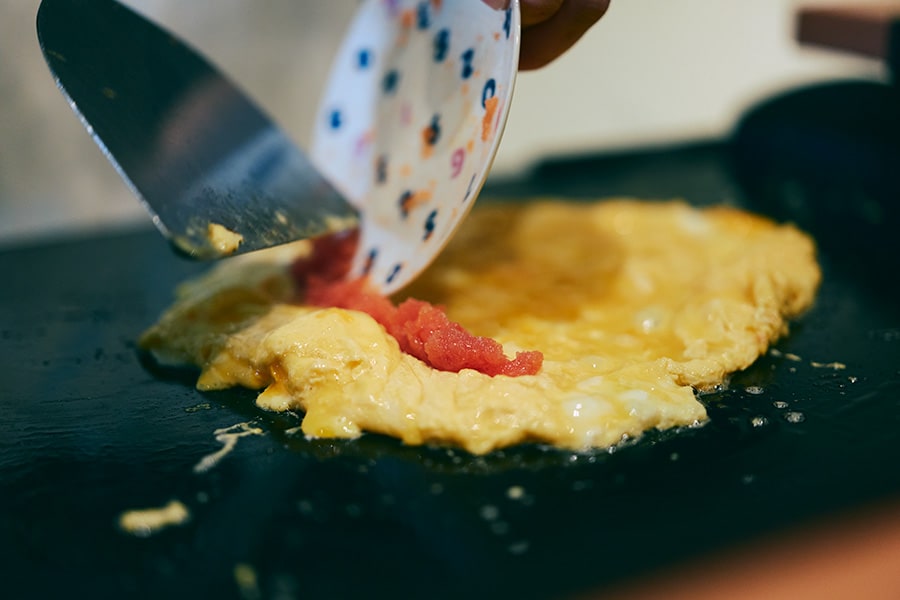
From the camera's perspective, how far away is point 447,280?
1508mm

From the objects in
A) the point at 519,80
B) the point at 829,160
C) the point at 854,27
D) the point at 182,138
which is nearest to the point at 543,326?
the point at 182,138

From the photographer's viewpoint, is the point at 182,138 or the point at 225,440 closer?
the point at 225,440

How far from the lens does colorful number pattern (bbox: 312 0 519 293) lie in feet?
4.04

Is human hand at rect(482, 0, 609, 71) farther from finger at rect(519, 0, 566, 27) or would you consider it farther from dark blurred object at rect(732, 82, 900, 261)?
dark blurred object at rect(732, 82, 900, 261)

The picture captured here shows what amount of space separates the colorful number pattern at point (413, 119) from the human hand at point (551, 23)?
5 cm

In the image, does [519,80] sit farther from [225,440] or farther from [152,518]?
[152,518]

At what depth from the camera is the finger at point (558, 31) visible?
1256 mm

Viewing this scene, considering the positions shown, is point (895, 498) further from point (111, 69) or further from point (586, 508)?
point (111, 69)

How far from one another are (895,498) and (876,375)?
0.30 metres

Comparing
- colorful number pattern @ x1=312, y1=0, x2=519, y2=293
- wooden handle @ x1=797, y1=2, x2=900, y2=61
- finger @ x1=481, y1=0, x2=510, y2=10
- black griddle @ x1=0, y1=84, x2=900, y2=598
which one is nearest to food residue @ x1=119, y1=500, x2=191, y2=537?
black griddle @ x1=0, y1=84, x2=900, y2=598

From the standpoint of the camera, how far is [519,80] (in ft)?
8.38

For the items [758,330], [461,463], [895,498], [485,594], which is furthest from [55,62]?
[895,498]

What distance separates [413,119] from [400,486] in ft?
2.10

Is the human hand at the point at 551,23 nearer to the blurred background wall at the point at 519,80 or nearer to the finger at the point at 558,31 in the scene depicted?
the finger at the point at 558,31
